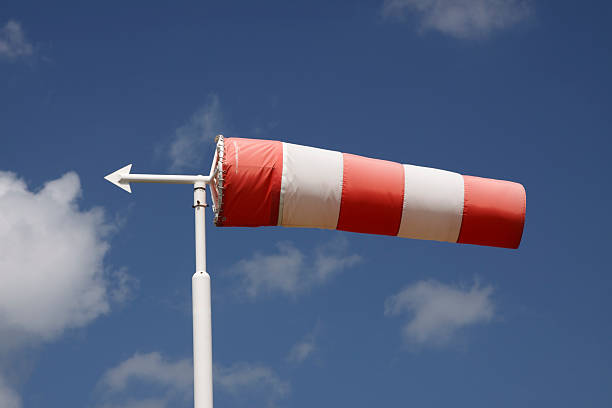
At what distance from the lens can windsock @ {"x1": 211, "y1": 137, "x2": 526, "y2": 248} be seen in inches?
397

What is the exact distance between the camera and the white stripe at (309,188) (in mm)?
10250

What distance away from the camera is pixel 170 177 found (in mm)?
9766

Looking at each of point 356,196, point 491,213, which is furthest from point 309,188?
point 491,213

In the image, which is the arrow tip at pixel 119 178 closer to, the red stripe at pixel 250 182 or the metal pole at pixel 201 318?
the metal pole at pixel 201 318

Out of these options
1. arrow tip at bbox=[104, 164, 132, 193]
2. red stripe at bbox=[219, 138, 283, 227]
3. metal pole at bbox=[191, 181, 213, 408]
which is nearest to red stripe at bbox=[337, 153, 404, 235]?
red stripe at bbox=[219, 138, 283, 227]

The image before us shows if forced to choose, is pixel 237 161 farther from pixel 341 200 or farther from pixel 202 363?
pixel 202 363

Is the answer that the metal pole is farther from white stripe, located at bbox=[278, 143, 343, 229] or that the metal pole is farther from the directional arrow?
white stripe, located at bbox=[278, 143, 343, 229]

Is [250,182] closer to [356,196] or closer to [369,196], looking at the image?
[356,196]

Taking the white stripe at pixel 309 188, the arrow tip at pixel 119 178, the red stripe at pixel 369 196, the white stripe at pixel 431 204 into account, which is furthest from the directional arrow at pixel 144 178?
the white stripe at pixel 431 204

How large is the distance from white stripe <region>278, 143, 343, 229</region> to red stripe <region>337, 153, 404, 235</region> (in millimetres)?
132

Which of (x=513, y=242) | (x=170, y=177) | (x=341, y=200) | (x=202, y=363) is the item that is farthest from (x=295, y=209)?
(x=513, y=242)

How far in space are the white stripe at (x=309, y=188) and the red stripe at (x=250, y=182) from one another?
0.13 meters

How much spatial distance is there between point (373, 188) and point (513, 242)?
2.25m

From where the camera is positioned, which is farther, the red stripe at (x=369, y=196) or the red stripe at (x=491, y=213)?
the red stripe at (x=491, y=213)
